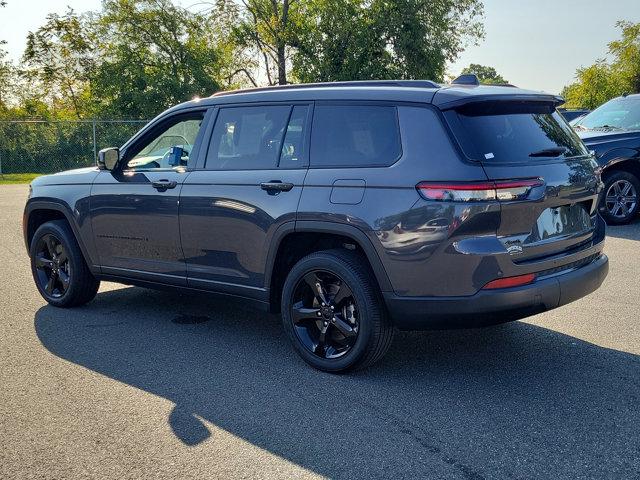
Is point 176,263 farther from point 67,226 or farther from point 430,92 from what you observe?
point 430,92

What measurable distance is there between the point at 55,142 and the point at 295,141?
23.0m

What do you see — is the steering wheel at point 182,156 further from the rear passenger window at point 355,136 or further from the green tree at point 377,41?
the green tree at point 377,41

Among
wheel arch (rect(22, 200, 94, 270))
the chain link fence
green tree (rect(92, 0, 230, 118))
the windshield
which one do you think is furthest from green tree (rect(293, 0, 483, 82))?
wheel arch (rect(22, 200, 94, 270))

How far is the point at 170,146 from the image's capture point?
18.3ft

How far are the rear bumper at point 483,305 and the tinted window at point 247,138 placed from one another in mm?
1404

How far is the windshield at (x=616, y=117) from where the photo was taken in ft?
34.9

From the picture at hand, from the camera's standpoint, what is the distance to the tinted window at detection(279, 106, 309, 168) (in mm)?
4527

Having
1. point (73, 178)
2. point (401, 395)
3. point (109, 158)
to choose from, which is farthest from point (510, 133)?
point (73, 178)

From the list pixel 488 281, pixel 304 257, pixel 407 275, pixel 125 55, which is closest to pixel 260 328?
pixel 304 257

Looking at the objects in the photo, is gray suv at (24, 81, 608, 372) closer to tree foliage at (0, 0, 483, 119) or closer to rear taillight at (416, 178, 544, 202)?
rear taillight at (416, 178, 544, 202)

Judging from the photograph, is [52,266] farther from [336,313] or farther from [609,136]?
[609,136]

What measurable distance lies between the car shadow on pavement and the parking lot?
0.01 meters

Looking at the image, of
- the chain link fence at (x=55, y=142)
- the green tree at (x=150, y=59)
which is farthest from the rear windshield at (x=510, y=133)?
the green tree at (x=150, y=59)

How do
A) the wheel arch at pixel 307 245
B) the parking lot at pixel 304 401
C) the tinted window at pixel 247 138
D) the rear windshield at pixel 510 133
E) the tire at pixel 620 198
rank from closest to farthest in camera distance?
the parking lot at pixel 304 401, the rear windshield at pixel 510 133, the wheel arch at pixel 307 245, the tinted window at pixel 247 138, the tire at pixel 620 198
